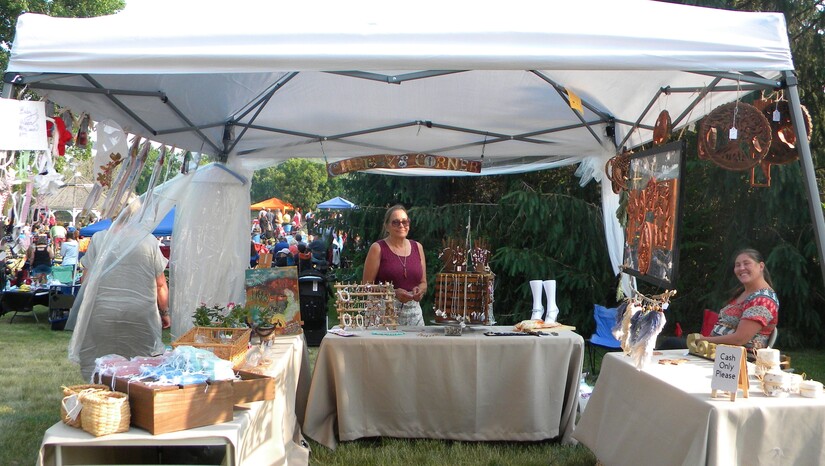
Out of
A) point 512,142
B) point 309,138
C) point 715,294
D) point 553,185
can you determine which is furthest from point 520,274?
point 309,138

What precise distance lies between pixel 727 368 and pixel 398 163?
11.9ft

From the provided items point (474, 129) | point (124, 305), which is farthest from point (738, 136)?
point (124, 305)

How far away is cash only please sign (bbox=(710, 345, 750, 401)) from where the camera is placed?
2.63m

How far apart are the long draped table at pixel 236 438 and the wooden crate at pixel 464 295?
940 mm

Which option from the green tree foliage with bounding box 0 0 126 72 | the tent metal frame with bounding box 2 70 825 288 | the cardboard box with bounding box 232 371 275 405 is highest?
the green tree foliage with bounding box 0 0 126 72

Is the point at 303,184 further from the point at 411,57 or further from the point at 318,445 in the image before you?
the point at 411,57

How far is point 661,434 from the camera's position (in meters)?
2.86

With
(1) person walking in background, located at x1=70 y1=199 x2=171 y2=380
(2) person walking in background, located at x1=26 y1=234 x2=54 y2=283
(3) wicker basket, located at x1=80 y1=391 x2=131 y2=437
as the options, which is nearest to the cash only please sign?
(3) wicker basket, located at x1=80 y1=391 x2=131 y2=437

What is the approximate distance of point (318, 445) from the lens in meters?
4.21

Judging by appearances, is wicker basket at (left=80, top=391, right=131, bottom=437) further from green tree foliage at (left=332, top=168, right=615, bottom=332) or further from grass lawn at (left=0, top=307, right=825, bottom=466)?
green tree foliage at (left=332, top=168, right=615, bottom=332)

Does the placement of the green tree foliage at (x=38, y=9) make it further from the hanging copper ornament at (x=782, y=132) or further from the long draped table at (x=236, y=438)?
the hanging copper ornament at (x=782, y=132)

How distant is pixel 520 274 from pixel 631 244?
4673mm

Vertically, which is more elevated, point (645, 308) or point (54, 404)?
point (645, 308)

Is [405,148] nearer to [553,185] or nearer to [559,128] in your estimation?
[559,128]
